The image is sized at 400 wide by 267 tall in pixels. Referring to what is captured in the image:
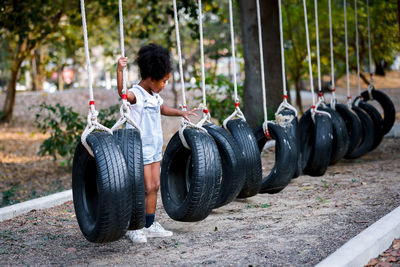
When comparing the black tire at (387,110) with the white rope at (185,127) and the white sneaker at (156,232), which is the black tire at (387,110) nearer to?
the white rope at (185,127)

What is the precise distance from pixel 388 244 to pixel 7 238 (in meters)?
3.24

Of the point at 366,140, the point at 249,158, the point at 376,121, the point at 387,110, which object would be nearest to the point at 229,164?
the point at 249,158

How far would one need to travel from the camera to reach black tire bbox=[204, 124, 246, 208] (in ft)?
14.5

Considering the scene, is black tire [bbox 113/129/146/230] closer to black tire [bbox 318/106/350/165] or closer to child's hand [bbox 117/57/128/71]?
child's hand [bbox 117/57/128/71]

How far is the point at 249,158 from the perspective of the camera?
4.77m

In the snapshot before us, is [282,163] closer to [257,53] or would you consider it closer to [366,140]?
[366,140]

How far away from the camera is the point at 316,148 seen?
5824 millimetres

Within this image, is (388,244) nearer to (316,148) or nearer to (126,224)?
(126,224)

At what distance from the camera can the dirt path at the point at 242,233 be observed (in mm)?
3658

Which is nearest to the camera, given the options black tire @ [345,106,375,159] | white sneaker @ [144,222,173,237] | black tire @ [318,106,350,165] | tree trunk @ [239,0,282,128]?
white sneaker @ [144,222,173,237]

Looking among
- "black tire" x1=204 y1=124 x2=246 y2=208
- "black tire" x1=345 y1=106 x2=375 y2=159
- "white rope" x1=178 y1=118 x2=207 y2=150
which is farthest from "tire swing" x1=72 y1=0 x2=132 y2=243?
"black tire" x1=345 y1=106 x2=375 y2=159

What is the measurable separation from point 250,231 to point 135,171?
4.28 feet

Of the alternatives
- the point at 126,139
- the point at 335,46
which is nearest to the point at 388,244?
the point at 126,139

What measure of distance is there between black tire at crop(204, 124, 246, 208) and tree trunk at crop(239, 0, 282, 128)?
15.5 ft
